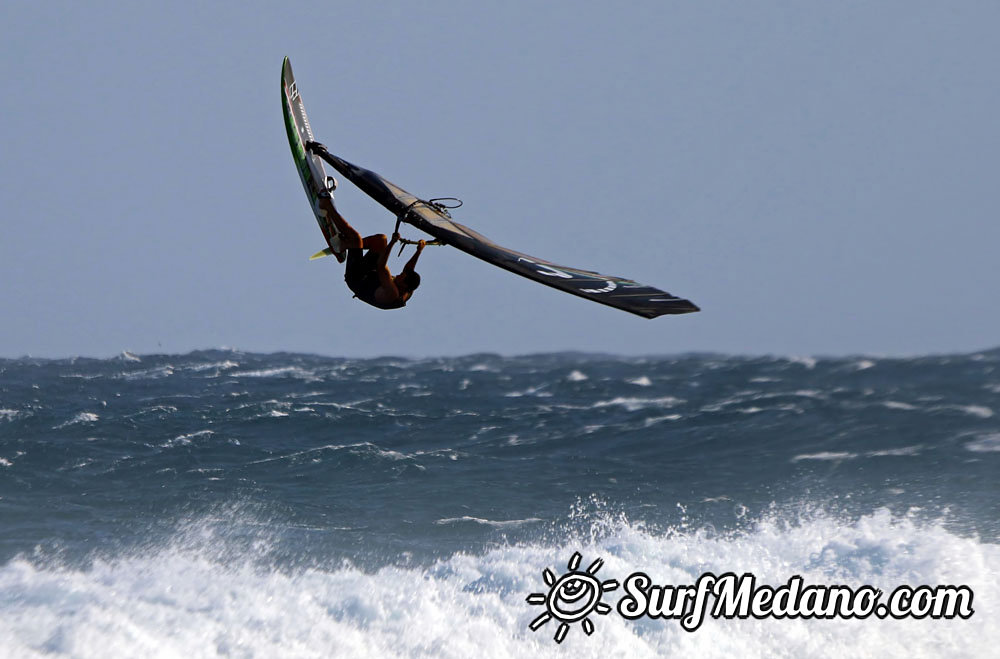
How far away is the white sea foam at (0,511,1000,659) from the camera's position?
20.0m

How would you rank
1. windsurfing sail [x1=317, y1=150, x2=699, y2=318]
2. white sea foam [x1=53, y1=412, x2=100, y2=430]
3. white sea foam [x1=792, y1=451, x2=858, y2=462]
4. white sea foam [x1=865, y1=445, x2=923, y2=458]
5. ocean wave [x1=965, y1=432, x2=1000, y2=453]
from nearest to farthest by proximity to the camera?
1. windsurfing sail [x1=317, y1=150, x2=699, y2=318]
2. ocean wave [x1=965, y1=432, x2=1000, y2=453]
3. white sea foam [x1=865, y1=445, x2=923, y2=458]
4. white sea foam [x1=792, y1=451, x2=858, y2=462]
5. white sea foam [x1=53, y1=412, x2=100, y2=430]

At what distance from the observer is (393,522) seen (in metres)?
25.5

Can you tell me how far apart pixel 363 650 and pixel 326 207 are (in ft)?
35.9

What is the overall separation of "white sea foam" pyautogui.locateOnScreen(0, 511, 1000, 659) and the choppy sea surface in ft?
0.18

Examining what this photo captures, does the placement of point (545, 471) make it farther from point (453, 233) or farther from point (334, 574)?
point (453, 233)

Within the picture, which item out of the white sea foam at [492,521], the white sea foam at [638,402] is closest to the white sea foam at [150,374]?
the white sea foam at [638,402]

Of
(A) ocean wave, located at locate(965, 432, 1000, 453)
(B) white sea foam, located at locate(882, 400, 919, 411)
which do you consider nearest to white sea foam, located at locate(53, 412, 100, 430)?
(B) white sea foam, located at locate(882, 400, 919, 411)

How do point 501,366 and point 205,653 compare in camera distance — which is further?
point 501,366

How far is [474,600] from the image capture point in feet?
70.5

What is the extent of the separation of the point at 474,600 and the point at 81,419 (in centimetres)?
2038

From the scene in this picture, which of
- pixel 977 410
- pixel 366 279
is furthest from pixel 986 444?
pixel 366 279


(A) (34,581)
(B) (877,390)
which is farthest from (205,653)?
(B) (877,390)

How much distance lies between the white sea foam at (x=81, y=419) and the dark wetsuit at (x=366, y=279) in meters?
25.0

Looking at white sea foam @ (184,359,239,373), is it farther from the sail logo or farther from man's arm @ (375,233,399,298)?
man's arm @ (375,233,399,298)
